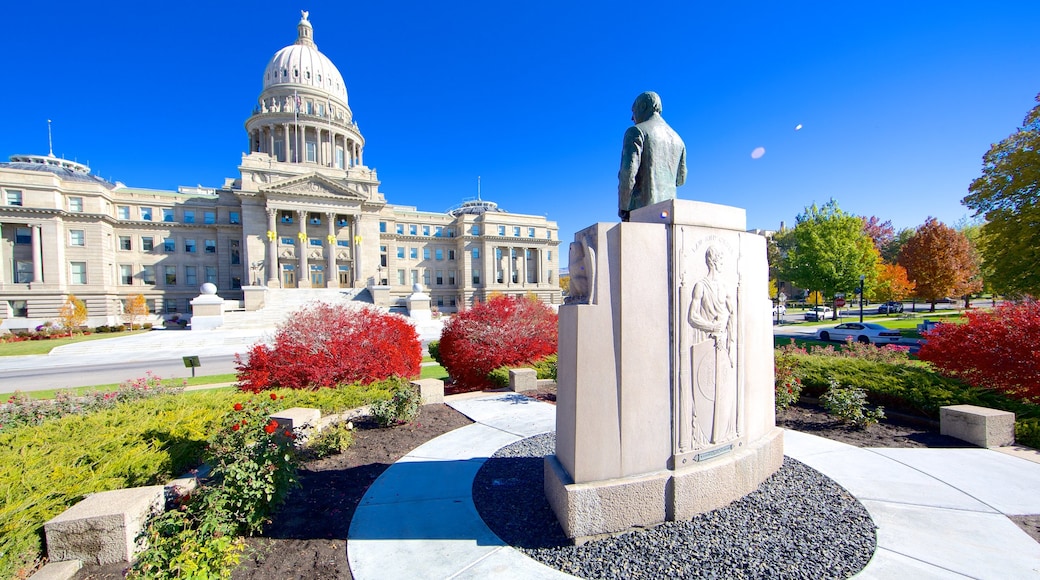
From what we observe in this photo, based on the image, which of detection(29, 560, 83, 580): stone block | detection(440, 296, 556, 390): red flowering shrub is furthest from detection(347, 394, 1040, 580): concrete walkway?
detection(440, 296, 556, 390): red flowering shrub

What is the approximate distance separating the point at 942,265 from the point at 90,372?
67.4 meters

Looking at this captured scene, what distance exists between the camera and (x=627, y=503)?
13.3ft

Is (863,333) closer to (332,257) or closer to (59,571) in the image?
(59,571)

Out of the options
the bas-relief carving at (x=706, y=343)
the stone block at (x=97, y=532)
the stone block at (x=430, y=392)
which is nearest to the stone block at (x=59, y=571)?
the stone block at (x=97, y=532)

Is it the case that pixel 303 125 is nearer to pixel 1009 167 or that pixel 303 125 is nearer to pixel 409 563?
pixel 409 563

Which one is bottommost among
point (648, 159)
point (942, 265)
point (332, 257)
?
point (942, 265)

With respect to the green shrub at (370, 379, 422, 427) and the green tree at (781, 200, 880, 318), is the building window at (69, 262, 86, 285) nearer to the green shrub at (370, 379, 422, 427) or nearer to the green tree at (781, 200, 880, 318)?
the green shrub at (370, 379, 422, 427)

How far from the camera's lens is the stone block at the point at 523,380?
10781 millimetres

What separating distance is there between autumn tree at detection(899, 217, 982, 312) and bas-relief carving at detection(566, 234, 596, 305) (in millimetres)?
53964

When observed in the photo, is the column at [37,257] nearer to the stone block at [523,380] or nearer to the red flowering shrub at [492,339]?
the red flowering shrub at [492,339]

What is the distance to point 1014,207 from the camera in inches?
766

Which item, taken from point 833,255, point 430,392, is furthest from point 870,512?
point 833,255

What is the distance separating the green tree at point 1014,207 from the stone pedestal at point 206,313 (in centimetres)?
5443

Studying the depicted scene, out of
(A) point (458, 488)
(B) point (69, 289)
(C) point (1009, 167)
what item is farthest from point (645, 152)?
(B) point (69, 289)
